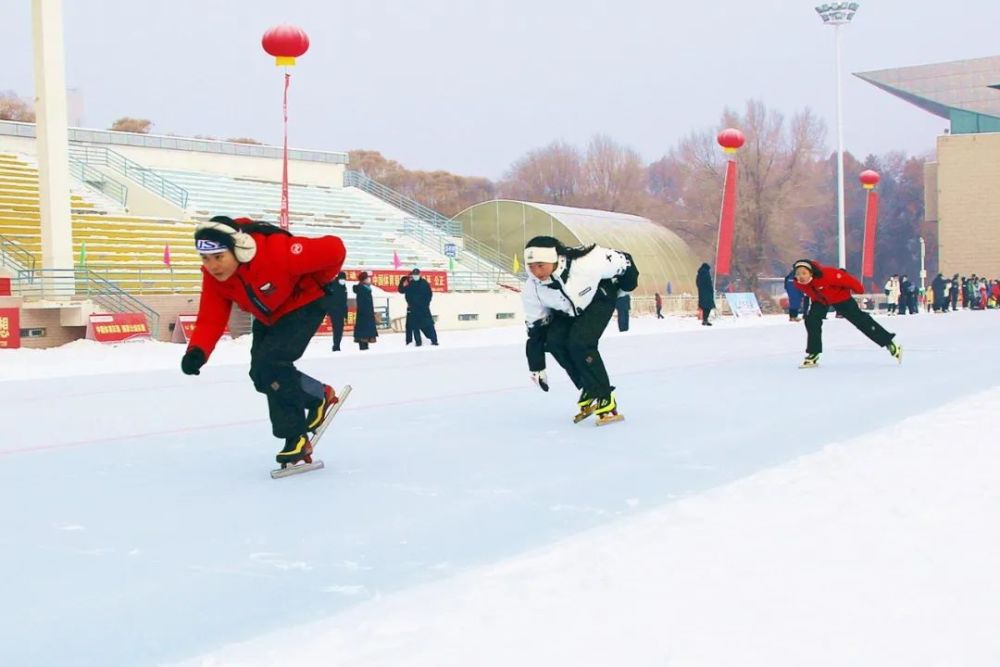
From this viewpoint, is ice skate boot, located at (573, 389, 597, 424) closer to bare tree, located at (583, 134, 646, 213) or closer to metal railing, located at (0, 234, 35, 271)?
metal railing, located at (0, 234, 35, 271)

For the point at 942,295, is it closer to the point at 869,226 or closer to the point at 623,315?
the point at 869,226

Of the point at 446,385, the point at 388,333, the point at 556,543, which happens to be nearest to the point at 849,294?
the point at 446,385

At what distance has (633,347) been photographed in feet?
55.5

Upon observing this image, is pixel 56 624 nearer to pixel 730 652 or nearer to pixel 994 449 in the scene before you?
pixel 730 652

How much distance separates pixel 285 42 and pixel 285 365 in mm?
17056

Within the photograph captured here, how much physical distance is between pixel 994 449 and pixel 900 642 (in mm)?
3333

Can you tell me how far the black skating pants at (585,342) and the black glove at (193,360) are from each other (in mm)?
2687

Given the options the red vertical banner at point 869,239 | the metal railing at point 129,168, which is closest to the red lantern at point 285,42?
the metal railing at point 129,168

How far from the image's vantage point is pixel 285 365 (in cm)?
544

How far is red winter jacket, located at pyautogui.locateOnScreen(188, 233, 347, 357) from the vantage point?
208 inches

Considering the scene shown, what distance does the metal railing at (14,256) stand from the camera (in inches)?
878

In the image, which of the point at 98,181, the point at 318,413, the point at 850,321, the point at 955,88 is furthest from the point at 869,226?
the point at 318,413

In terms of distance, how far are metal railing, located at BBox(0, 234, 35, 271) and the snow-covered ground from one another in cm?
1514

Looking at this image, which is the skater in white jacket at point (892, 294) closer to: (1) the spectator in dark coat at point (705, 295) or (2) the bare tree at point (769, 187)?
(1) the spectator in dark coat at point (705, 295)
